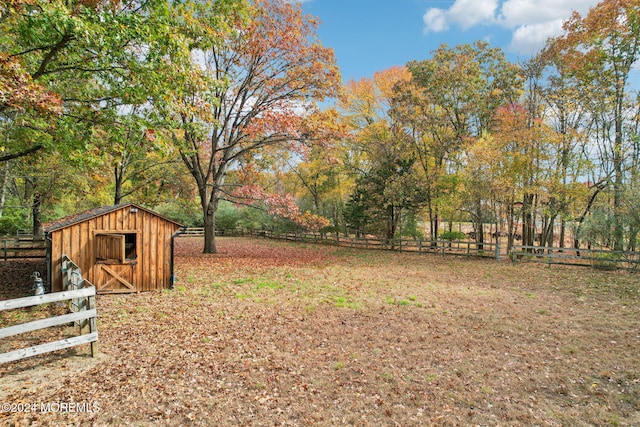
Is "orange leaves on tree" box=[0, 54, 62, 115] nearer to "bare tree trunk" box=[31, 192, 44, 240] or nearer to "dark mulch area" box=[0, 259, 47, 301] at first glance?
"dark mulch area" box=[0, 259, 47, 301]

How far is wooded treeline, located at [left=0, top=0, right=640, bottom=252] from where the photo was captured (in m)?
7.64

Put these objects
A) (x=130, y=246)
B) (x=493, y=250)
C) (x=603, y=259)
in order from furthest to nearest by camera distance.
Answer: (x=493, y=250) < (x=603, y=259) < (x=130, y=246)

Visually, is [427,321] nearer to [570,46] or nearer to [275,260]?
[275,260]

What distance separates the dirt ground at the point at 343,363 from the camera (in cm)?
404

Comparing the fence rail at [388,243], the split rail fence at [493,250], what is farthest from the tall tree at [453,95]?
the split rail fence at [493,250]

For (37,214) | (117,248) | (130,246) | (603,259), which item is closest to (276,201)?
(130,246)

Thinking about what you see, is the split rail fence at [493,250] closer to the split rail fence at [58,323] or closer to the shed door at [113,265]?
the shed door at [113,265]

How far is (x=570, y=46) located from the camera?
17.4 metres

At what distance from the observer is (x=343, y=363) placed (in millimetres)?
5383

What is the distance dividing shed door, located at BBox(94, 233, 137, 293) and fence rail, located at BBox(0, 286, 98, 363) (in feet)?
13.8

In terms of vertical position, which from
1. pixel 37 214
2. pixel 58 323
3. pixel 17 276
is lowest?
pixel 17 276

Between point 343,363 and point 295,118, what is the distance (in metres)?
12.7

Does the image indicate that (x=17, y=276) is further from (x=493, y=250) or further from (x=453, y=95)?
(x=453, y=95)

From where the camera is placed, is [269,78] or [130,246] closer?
[130,246]
